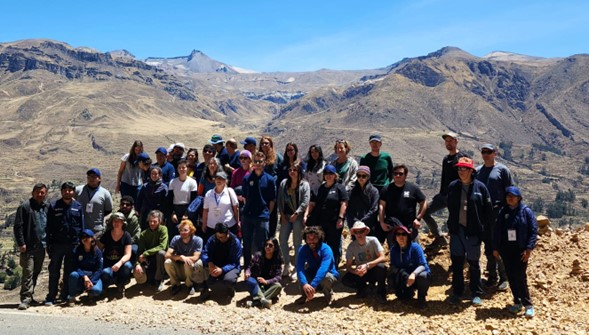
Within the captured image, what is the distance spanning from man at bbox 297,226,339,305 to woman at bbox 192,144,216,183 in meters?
3.06

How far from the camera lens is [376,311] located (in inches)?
337

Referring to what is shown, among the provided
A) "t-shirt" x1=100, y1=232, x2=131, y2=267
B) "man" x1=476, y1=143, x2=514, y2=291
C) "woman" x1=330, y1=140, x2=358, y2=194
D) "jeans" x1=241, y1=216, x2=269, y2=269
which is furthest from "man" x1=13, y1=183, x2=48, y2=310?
"man" x1=476, y1=143, x2=514, y2=291

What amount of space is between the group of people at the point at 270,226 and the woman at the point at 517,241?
0.05 m

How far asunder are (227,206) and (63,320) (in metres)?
3.54

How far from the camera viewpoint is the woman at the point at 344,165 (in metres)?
9.94

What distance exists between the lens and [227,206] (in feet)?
32.2

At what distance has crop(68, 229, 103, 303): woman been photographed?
A: 9.41m

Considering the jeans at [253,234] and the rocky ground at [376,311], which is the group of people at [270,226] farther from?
the rocky ground at [376,311]

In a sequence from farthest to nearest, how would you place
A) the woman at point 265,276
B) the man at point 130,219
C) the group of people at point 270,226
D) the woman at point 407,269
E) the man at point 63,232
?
the man at point 130,219 < the man at point 63,232 < the woman at point 265,276 < the group of people at point 270,226 < the woman at point 407,269

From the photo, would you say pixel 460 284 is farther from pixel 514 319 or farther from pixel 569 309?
pixel 569 309

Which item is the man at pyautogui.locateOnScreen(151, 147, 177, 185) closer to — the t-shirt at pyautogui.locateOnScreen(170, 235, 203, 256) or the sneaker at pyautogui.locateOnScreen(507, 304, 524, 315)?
the t-shirt at pyautogui.locateOnScreen(170, 235, 203, 256)

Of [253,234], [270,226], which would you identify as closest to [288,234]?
[270,226]

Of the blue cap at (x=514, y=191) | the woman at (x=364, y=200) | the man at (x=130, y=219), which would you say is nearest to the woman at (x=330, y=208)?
the woman at (x=364, y=200)

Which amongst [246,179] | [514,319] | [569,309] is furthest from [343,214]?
[569,309]
